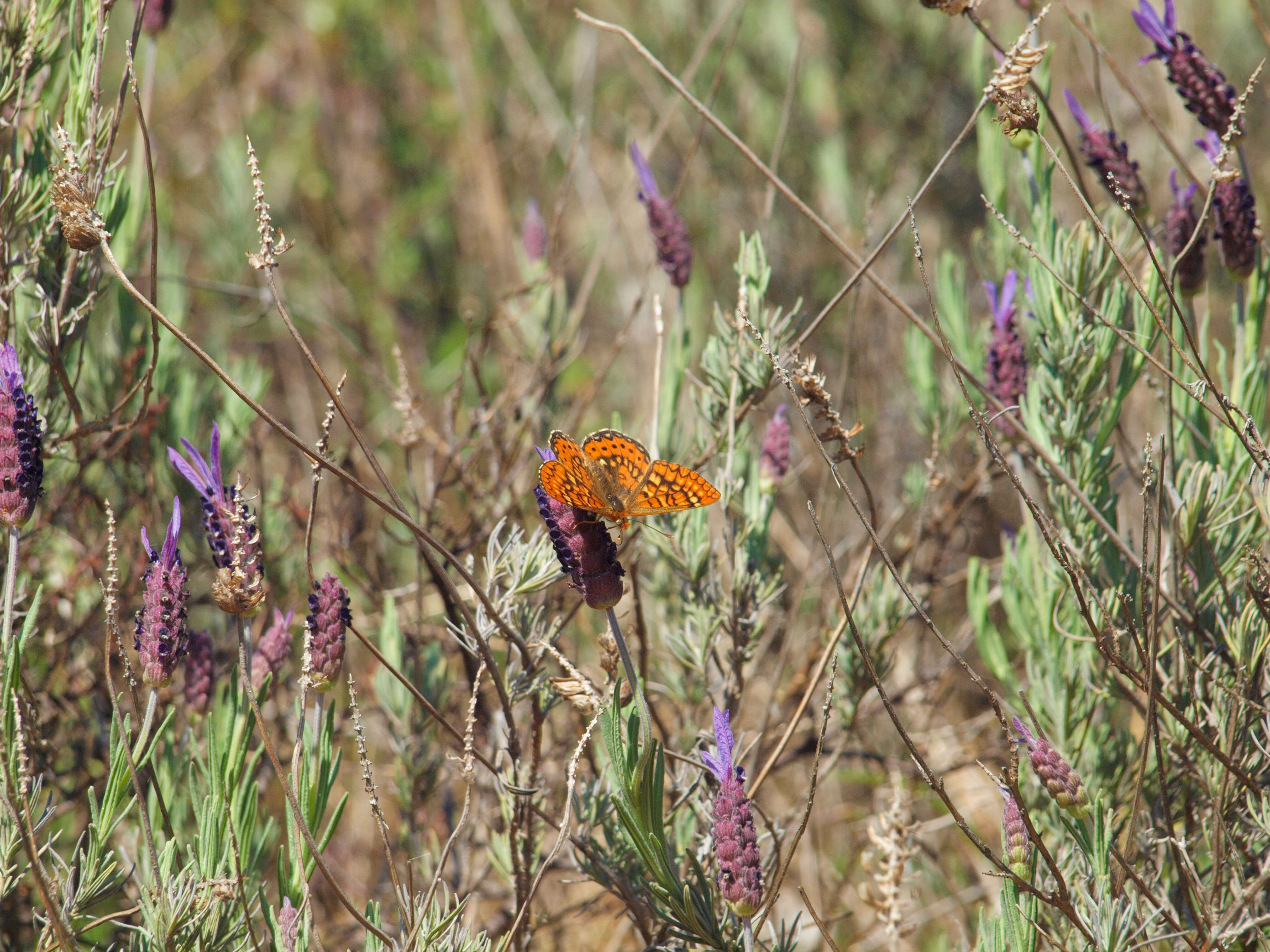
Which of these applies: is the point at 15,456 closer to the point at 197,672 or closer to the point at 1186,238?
the point at 197,672

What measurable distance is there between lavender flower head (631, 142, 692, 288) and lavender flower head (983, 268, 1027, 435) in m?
0.45

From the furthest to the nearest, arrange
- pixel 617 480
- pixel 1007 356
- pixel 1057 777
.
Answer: pixel 1007 356 < pixel 617 480 < pixel 1057 777

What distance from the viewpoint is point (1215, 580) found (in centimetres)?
138

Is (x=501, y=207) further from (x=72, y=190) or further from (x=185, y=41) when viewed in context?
(x=72, y=190)


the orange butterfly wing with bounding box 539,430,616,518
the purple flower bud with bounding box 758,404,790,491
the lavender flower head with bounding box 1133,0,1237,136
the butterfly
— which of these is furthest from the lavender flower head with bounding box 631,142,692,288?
the lavender flower head with bounding box 1133,0,1237,136

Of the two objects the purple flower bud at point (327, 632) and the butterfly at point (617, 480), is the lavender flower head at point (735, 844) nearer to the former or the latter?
the butterfly at point (617, 480)

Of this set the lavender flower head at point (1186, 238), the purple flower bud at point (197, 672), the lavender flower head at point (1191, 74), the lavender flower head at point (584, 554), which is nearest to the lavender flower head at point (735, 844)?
the lavender flower head at point (584, 554)

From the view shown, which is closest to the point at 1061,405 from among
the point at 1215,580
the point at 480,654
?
the point at 1215,580

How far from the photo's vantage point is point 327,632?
1109 millimetres

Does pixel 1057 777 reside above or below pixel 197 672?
below

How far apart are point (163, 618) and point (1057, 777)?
95 centimetres

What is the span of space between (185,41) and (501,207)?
5.15ft

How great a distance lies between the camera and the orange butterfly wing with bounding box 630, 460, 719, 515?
1.10m

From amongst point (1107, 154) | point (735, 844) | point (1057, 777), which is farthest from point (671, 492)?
point (1107, 154)
